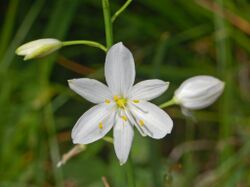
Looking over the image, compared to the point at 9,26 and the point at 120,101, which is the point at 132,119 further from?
the point at 9,26

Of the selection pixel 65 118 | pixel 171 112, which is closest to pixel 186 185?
pixel 171 112

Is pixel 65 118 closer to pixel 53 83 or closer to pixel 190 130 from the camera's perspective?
pixel 53 83

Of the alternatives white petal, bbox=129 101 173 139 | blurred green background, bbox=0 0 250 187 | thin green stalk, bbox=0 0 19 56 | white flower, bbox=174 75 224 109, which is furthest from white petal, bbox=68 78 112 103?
thin green stalk, bbox=0 0 19 56

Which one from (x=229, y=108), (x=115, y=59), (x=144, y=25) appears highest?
(x=115, y=59)

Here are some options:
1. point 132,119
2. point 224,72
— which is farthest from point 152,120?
point 224,72

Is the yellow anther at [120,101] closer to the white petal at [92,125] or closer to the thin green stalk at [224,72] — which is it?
the white petal at [92,125]

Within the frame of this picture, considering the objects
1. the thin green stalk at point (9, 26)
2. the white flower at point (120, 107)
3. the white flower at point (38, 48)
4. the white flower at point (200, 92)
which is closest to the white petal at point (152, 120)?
the white flower at point (120, 107)

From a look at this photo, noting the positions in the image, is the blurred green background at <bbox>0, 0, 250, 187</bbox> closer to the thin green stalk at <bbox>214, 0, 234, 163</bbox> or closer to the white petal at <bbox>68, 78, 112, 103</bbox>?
the thin green stalk at <bbox>214, 0, 234, 163</bbox>
